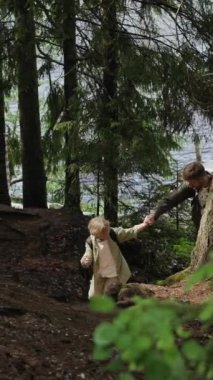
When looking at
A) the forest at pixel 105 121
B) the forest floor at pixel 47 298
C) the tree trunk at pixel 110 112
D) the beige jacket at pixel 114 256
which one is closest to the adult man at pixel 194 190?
the beige jacket at pixel 114 256

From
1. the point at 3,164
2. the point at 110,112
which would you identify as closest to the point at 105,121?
the point at 110,112

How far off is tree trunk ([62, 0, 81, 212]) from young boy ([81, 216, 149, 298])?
4.77 metres

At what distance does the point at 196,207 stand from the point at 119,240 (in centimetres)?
94

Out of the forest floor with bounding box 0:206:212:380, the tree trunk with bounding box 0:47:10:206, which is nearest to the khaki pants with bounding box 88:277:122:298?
the forest floor with bounding box 0:206:212:380

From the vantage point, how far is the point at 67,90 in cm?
1301

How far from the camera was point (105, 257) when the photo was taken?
21.3ft

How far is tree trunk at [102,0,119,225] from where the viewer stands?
10914 millimetres

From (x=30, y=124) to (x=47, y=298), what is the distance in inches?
257

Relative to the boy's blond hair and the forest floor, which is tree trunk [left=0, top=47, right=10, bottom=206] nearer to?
the forest floor

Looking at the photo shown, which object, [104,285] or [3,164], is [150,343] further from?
[3,164]

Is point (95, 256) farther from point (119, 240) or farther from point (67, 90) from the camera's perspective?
point (67, 90)

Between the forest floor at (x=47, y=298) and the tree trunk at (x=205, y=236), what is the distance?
40 cm

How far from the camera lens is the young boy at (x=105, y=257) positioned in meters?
6.45

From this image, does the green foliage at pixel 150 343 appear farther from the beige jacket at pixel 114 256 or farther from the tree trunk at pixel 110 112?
the tree trunk at pixel 110 112
